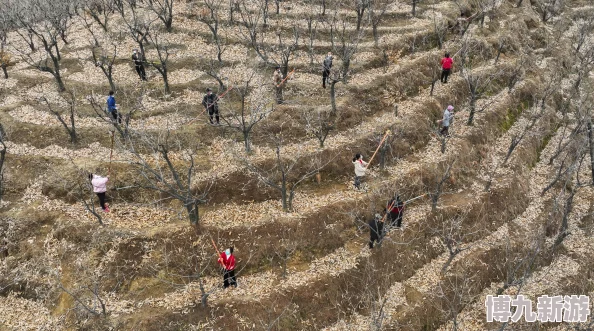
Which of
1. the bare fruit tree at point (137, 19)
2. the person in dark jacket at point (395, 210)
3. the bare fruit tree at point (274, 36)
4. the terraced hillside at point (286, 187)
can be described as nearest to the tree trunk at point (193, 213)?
the terraced hillside at point (286, 187)

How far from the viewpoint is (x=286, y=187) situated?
23609 millimetres

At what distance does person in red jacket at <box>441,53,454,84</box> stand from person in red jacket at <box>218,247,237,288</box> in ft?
70.8

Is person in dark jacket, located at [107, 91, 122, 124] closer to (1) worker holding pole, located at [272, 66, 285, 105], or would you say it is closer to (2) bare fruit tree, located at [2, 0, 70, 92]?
(2) bare fruit tree, located at [2, 0, 70, 92]

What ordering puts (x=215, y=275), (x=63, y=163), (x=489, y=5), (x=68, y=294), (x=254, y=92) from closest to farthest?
(x=68, y=294)
(x=215, y=275)
(x=63, y=163)
(x=254, y=92)
(x=489, y=5)

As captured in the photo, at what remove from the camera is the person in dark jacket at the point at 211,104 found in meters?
24.7

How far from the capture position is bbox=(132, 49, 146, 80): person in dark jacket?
2895 cm

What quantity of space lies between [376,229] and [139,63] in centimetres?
2103

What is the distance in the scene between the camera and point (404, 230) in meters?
22.4

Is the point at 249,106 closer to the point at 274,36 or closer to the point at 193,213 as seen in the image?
the point at 193,213

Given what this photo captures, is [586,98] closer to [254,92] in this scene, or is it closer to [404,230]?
[404,230]

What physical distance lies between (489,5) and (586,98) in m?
14.0

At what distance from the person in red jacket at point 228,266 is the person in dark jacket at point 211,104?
33.1 ft

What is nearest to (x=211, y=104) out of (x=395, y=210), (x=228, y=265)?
(x=228, y=265)

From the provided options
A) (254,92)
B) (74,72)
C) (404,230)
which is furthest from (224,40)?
(404,230)
